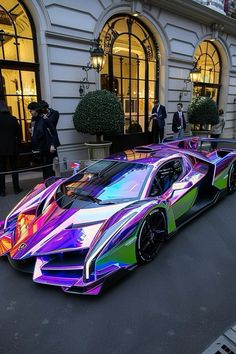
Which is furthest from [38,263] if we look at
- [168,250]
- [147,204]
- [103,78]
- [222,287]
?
[103,78]

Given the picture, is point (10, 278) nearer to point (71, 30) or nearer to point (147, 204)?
point (147, 204)

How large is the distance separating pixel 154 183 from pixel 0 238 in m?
1.98

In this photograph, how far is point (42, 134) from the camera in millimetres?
5754

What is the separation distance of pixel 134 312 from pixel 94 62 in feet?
22.4

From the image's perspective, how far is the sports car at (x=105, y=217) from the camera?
8.16 ft

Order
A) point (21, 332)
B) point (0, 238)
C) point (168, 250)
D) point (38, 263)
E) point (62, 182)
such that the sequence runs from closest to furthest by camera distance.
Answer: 1. point (21, 332)
2. point (38, 263)
3. point (0, 238)
4. point (168, 250)
5. point (62, 182)

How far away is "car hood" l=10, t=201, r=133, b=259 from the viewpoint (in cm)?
260

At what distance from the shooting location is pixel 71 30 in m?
7.54

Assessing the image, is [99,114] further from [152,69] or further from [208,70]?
[208,70]

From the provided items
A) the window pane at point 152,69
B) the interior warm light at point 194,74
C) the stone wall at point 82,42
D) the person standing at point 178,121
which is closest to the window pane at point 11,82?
the stone wall at point 82,42

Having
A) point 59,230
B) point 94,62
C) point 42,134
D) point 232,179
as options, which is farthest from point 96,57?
point 59,230

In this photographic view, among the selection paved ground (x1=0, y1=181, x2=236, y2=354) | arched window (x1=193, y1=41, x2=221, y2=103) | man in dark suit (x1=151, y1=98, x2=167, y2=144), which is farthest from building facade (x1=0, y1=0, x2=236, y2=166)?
paved ground (x1=0, y1=181, x2=236, y2=354)

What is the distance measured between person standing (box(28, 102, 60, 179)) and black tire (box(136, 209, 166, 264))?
3.23 metres

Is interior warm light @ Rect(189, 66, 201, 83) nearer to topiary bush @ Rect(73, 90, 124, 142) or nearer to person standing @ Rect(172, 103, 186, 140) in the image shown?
person standing @ Rect(172, 103, 186, 140)
